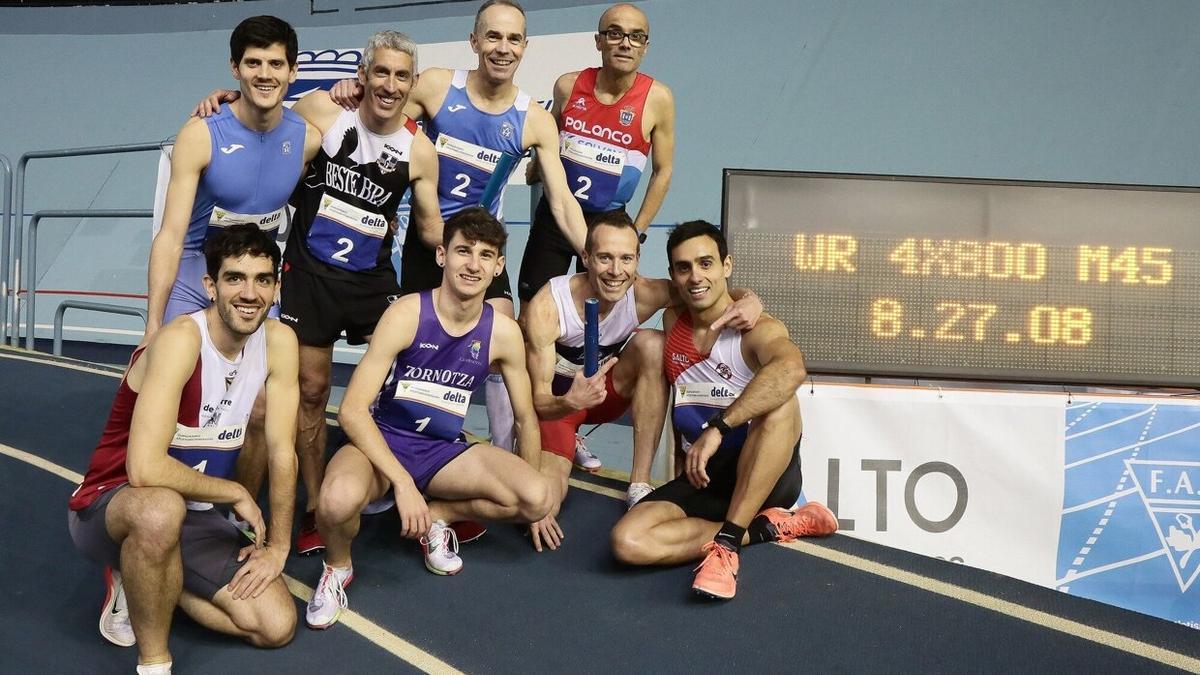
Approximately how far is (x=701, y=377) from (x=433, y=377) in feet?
2.72

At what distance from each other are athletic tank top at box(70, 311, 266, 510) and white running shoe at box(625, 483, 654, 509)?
1.31 metres

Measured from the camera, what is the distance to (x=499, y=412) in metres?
3.64

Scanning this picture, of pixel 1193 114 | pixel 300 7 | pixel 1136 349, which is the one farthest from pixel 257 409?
pixel 300 7

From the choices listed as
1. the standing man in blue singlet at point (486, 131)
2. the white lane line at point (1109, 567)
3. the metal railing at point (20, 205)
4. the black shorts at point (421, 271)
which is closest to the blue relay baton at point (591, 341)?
the standing man in blue singlet at point (486, 131)

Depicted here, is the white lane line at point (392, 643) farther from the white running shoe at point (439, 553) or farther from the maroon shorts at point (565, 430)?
the maroon shorts at point (565, 430)

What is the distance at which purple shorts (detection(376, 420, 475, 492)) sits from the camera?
304 cm

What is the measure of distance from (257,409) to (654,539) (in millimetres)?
1169

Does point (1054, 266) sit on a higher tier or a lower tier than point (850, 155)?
lower

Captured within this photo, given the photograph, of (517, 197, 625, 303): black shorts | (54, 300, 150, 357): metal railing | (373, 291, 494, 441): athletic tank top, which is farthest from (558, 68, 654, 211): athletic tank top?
(54, 300, 150, 357): metal railing

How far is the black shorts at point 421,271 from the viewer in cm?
359

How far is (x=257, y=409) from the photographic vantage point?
2.97 meters

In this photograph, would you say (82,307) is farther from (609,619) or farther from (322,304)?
(609,619)

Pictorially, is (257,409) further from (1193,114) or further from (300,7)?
(300,7)

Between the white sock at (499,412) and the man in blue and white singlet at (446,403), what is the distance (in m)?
0.44
